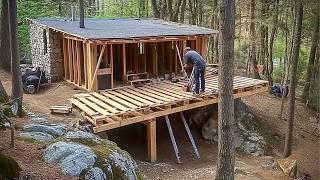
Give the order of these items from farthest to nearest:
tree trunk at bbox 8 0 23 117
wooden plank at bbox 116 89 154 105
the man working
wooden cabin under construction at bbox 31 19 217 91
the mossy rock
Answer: wooden cabin under construction at bbox 31 19 217 91, the man working, wooden plank at bbox 116 89 154 105, tree trunk at bbox 8 0 23 117, the mossy rock

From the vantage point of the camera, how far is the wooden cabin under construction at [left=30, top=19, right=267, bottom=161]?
1285 cm

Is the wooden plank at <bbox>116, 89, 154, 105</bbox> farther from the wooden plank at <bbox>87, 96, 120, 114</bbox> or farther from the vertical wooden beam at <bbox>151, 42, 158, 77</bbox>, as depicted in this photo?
the vertical wooden beam at <bbox>151, 42, 158, 77</bbox>

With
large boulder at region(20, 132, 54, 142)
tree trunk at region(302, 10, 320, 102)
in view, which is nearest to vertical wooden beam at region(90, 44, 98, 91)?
large boulder at region(20, 132, 54, 142)

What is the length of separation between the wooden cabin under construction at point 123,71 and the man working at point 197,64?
1.73 feet

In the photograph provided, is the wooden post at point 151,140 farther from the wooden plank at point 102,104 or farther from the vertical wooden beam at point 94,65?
the vertical wooden beam at point 94,65

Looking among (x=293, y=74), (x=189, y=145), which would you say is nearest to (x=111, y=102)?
(x=189, y=145)

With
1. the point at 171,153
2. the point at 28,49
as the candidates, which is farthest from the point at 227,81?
the point at 28,49

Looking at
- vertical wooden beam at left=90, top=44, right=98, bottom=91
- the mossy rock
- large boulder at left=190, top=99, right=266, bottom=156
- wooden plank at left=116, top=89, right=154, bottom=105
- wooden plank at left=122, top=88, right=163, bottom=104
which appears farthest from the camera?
large boulder at left=190, top=99, right=266, bottom=156

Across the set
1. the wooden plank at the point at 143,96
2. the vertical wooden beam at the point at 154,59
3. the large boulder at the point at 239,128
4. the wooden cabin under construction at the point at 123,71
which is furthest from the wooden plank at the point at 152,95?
the large boulder at the point at 239,128

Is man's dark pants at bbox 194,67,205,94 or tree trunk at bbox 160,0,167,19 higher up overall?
tree trunk at bbox 160,0,167,19

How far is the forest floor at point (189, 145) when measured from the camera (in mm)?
12348

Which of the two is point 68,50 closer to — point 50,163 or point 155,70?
point 155,70

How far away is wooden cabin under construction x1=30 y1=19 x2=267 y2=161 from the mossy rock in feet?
18.1

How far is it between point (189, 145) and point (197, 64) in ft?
12.0
